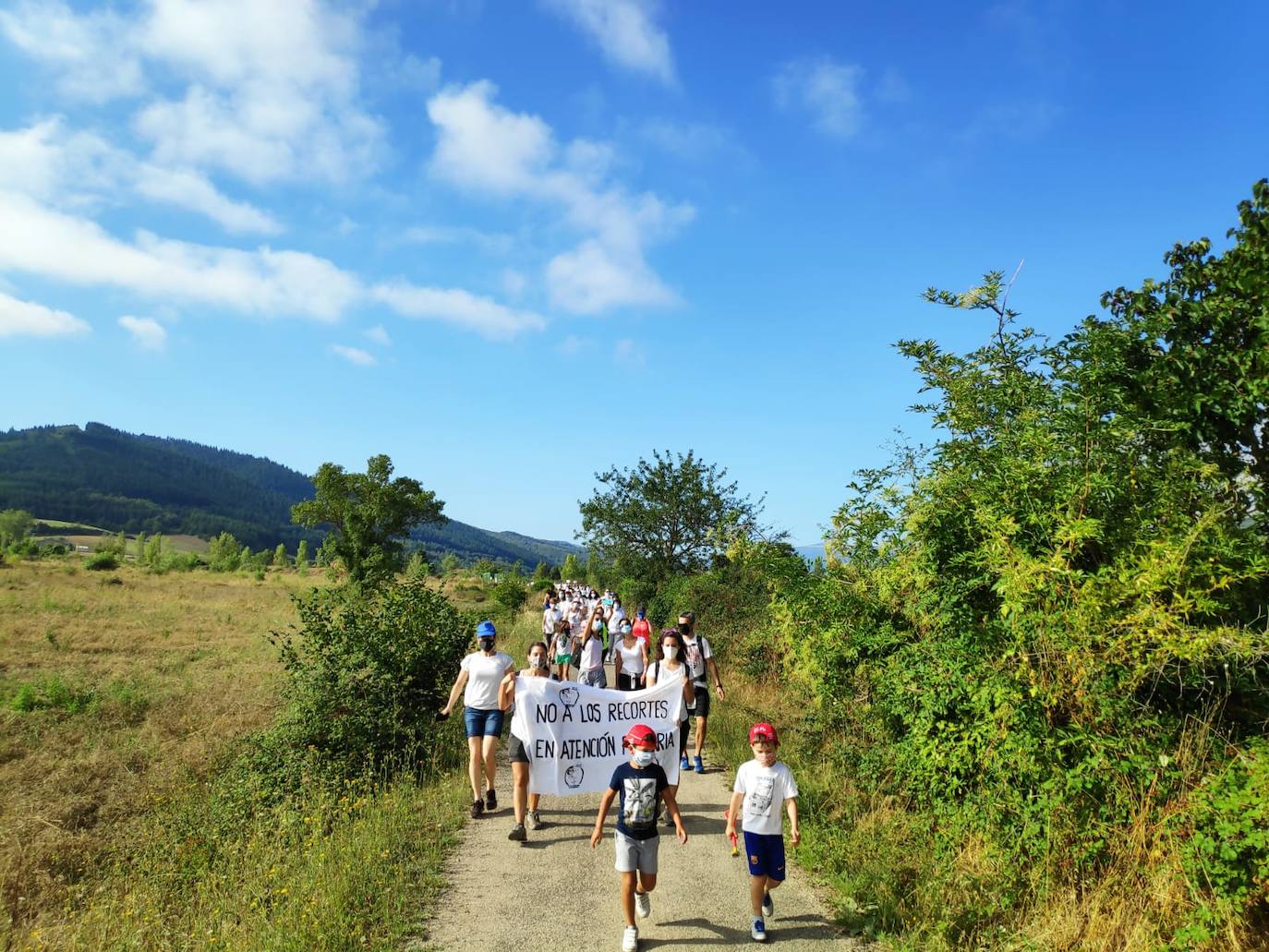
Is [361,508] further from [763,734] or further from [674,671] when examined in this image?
[763,734]

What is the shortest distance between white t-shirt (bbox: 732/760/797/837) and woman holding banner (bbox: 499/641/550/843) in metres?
2.79

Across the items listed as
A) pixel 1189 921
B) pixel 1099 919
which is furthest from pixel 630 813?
pixel 1189 921

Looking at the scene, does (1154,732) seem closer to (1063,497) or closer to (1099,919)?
(1099,919)

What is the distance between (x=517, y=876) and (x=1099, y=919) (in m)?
4.61

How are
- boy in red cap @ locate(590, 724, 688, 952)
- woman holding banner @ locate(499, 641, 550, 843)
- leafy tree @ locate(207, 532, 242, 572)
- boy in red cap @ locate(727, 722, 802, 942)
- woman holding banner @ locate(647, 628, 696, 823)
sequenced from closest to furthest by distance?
boy in red cap @ locate(590, 724, 688, 952) → boy in red cap @ locate(727, 722, 802, 942) → woman holding banner @ locate(499, 641, 550, 843) → woman holding banner @ locate(647, 628, 696, 823) → leafy tree @ locate(207, 532, 242, 572)

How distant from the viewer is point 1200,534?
213 inches

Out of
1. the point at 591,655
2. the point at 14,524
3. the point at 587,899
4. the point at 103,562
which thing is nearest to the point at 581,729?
the point at 587,899

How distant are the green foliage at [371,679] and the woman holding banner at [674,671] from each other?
11.4 ft

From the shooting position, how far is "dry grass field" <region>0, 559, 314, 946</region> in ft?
29.2

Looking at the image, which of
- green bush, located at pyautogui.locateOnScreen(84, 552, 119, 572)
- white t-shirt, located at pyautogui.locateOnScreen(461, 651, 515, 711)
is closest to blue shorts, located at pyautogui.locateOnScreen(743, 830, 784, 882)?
white t-shirt, located at pyautogui.locateOnScreen(461, 651, 515, 711)

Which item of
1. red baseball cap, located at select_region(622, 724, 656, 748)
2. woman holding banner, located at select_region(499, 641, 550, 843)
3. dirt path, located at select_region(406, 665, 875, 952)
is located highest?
red baseball cap, located at select_region(622, 724, 656, 748)

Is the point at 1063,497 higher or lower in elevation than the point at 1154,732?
higher

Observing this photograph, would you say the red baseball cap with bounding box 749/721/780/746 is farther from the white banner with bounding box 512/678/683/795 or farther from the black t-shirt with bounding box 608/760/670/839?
the white banner with bounding box 512/678/683/795

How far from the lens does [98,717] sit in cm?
1423
